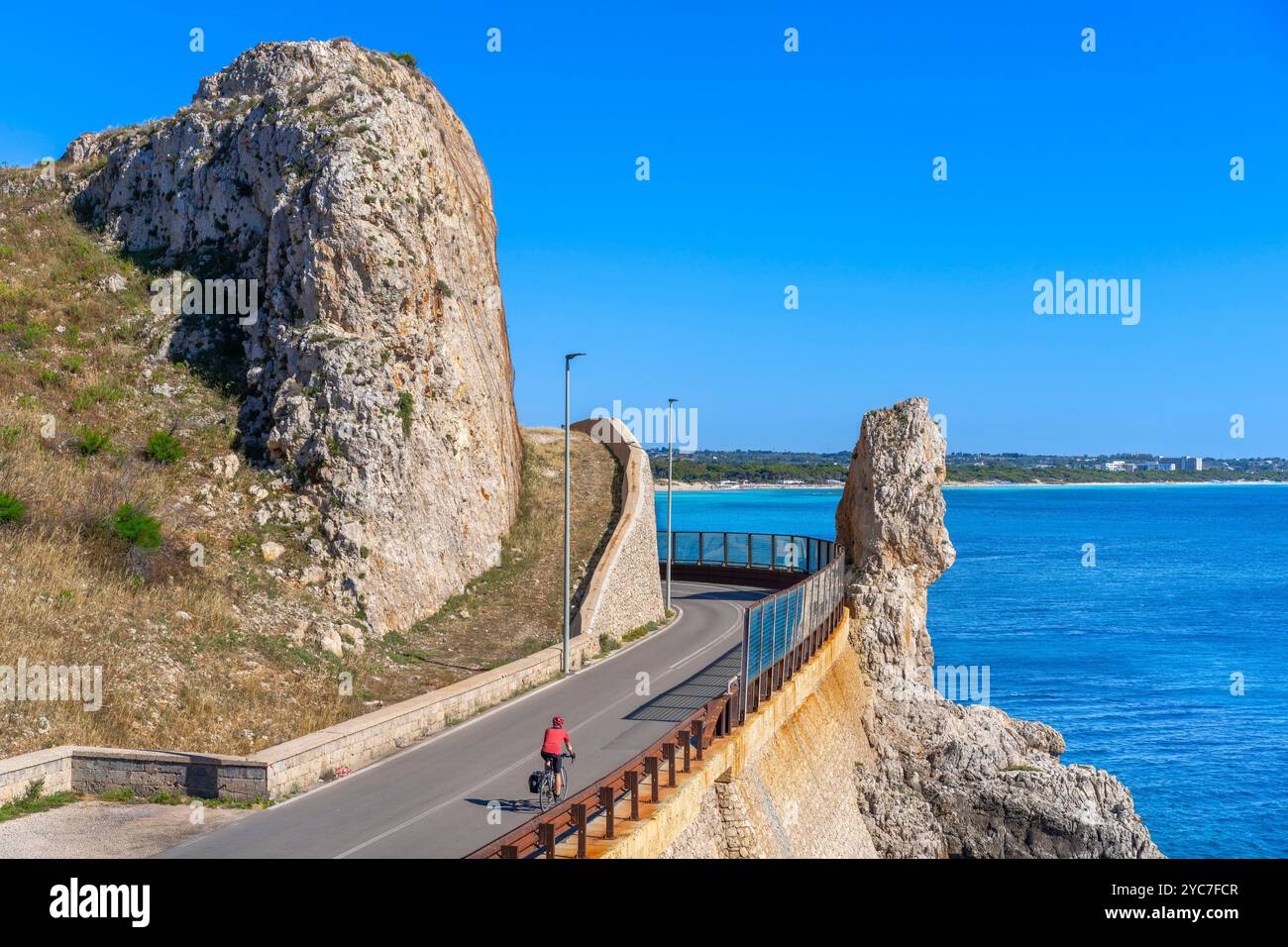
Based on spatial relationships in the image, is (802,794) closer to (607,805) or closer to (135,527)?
(607,805)

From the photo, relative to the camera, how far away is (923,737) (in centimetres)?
3147

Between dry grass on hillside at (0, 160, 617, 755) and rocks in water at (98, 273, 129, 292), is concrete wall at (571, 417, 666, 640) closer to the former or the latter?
dry grass on hillside at (0, 160, 617, 755)

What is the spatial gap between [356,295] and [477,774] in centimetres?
1845

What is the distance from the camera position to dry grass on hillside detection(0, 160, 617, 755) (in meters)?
20.2

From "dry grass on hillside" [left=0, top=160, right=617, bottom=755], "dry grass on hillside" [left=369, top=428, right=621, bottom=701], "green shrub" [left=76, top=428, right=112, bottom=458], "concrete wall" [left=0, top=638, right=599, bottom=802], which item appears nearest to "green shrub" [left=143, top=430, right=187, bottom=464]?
"dry grass on hillside" [left=0, top=160, right=617, bottom=755]

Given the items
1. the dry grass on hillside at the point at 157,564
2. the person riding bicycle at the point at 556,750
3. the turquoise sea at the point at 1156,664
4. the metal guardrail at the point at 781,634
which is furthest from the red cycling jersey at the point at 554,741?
the turquoise sea at the point at 1156,664

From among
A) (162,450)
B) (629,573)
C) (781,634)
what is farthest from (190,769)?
(629,573)

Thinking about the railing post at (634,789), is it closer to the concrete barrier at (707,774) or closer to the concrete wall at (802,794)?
the concrete barrier at (707,774)

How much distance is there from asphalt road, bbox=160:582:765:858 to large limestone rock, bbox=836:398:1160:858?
6197 mm

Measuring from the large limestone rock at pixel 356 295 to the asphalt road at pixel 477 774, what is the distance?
6783 millimetres

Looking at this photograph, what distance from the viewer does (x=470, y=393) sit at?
3419cm

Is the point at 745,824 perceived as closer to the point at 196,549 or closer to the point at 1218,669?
the point at 196,549

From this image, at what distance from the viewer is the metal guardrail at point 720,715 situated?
12.5m
